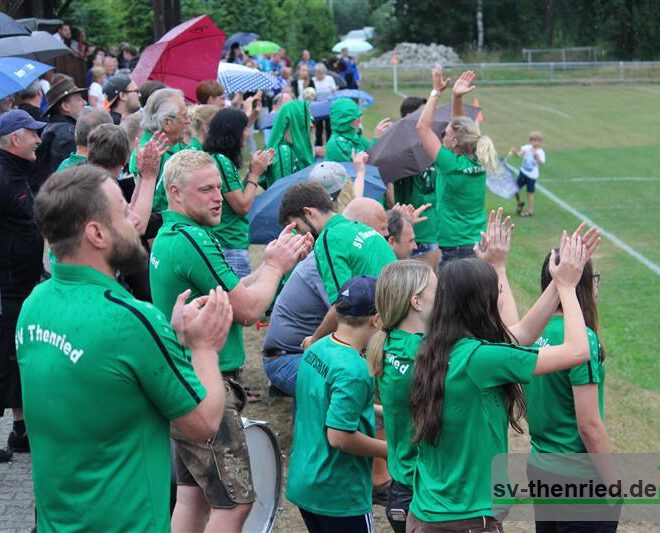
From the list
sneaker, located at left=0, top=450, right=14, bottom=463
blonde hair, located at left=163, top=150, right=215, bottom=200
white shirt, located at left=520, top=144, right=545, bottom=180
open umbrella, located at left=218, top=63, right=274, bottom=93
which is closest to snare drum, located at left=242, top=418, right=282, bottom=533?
blonde hair, located at left=163, top=150, right=215, bottom=200

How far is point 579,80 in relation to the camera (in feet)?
158

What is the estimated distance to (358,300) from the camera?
4.94 metres

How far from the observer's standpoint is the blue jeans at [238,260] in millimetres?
8203

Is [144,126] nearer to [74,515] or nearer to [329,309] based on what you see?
[329,309]

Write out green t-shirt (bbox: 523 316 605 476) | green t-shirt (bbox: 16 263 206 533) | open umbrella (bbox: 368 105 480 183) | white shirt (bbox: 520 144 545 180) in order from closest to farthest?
green t-shirt (bbox: 16 263 206 533)
green t-shirt (bbox: 523 316 605 476)
open umbrella (bbox: 368 105 480 183)
white shirt (bbox: 520 144 545 180)

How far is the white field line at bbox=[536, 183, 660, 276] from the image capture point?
13930 millimetres

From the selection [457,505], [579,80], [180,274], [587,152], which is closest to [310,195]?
[180,274]

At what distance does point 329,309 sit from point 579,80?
44.7 meters

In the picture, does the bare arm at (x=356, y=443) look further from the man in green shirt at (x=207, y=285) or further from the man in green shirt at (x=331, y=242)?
the man in green shirt at (x=331, y=242)

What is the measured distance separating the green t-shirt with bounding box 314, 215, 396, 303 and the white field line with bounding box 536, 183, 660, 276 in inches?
218

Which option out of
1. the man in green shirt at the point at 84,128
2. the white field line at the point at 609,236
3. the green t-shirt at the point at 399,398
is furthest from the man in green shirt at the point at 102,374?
the white field line at the point at 609,236

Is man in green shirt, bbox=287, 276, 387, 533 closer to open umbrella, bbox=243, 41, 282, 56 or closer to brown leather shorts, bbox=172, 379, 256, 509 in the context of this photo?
brown leather shorts, bbox=172, 379, 256, 509

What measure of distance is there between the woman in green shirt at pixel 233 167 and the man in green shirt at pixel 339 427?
114 inches

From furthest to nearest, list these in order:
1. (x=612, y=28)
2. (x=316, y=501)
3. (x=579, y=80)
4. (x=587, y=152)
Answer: (x=612, y=28), (x=579, y=80), (x=587, y=152), (x=316, y=501)
